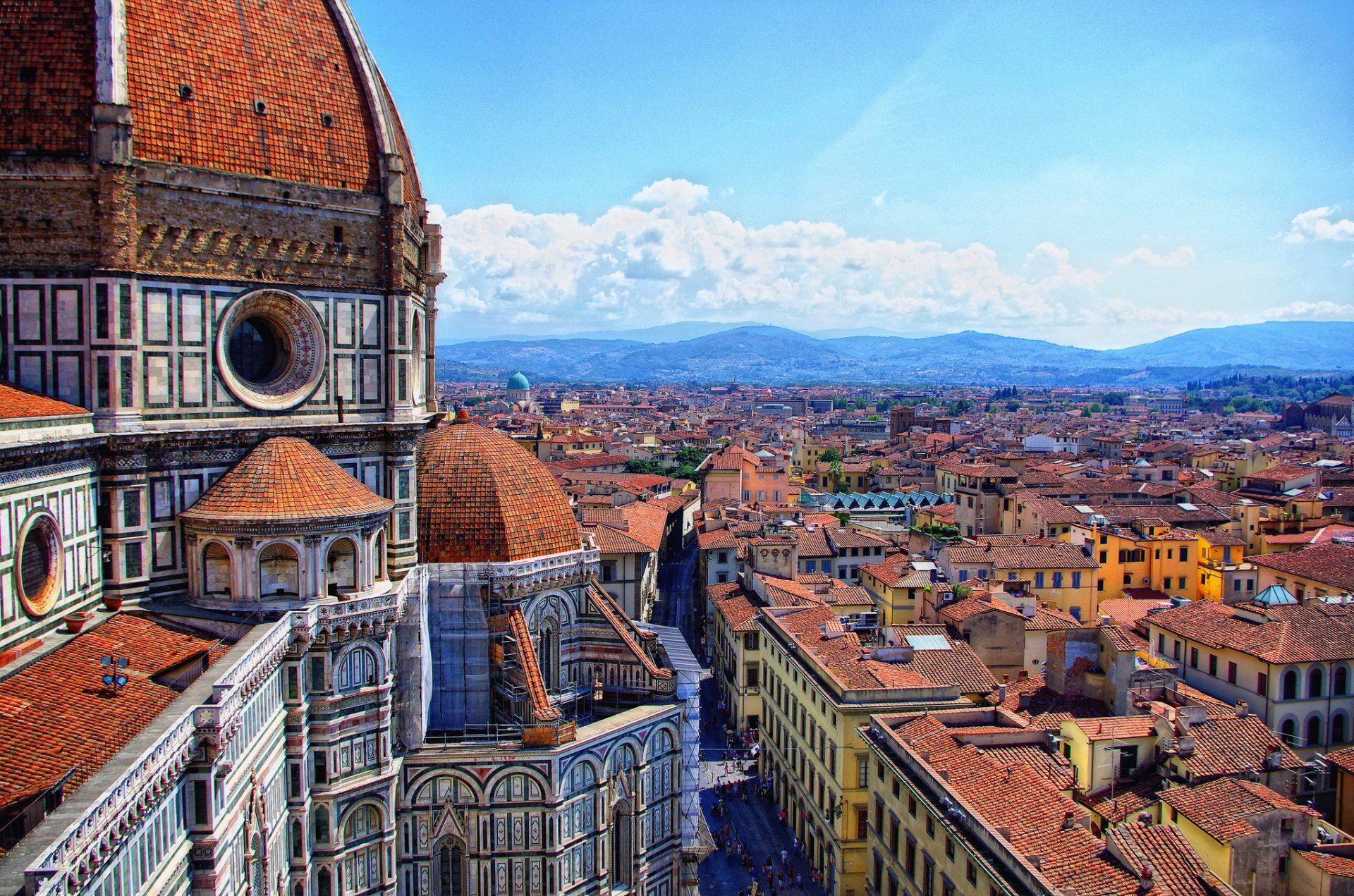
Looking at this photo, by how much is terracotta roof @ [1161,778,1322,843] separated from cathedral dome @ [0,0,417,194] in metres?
24.1

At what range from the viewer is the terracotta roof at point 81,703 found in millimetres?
14688

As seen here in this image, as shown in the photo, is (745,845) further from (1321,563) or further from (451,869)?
(1321,563)

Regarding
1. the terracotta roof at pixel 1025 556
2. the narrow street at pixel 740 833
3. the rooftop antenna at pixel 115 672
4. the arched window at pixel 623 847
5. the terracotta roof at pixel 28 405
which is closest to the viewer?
the rooftop antenna at pixel 115 672

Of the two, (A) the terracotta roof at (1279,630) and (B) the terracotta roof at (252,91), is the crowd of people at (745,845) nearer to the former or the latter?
(A) the terracotta roof at (1279,630)

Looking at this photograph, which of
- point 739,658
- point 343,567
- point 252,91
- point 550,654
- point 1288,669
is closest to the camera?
point 343,567

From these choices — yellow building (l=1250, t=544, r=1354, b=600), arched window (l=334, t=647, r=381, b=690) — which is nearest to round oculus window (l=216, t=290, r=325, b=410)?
arched window (l=334, t=647, r=381, b=690)

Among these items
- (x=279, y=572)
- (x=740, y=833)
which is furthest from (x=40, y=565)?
(x=740, y=833)

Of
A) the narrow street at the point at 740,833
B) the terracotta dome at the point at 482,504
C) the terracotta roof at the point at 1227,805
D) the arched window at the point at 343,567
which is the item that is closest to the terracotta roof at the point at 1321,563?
the terracotta roof at the point at 1227,805

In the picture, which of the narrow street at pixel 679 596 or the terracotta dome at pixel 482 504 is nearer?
the terracotta dome at pixel 482 504

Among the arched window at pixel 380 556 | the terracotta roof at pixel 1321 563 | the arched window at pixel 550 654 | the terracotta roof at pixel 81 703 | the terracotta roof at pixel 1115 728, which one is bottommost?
the terracotta roof at pixel 1115 728

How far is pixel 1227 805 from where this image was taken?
25.5 meters

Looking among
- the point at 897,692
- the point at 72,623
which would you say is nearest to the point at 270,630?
the point at 72,623

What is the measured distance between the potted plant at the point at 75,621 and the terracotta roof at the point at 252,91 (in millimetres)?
9099

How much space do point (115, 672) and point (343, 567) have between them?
19.3 feet
